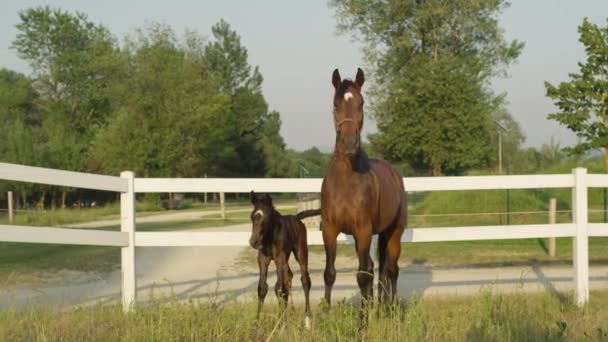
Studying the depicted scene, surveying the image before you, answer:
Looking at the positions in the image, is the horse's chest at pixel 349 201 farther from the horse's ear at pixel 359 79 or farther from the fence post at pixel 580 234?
the fence post at pixel 580 234

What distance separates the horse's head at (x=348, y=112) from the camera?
5.06 meters

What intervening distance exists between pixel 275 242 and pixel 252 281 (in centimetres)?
378

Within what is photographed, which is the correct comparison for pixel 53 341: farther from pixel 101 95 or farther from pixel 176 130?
pixel 101 95

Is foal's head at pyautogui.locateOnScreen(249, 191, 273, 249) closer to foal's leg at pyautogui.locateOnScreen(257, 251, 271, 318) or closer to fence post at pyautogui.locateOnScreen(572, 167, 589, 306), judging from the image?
foal's leg at pyautogui.locateOnScreen(257, 251, 271, 318)

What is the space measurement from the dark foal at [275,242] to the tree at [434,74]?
99.7 feet

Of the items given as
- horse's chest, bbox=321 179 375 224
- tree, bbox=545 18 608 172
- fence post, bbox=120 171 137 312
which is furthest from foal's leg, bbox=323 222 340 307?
tree, bbox=545 18 608 172

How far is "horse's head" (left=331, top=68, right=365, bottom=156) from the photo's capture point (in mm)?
5059

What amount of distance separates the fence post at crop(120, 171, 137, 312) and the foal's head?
173 cm

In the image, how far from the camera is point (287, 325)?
5.74 meters

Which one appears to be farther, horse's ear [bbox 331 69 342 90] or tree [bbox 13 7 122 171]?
tree [bbox 13 7 122 171]

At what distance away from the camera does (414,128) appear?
36.6 meters

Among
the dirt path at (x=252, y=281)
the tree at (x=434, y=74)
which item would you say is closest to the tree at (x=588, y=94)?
the tree at (x=434, y=74)

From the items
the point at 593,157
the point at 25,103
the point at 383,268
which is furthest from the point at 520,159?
the point at 383,268

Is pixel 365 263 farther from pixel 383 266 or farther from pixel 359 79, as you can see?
pixel 359 79
